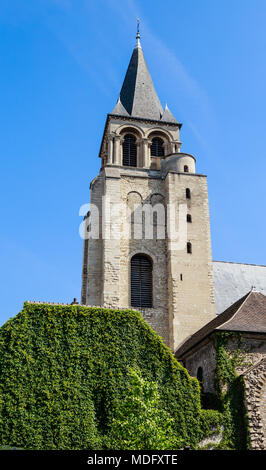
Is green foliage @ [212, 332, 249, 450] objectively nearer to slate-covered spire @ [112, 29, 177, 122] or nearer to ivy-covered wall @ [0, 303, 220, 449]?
ivy-covered wall @ [0, 303, 220, 449]

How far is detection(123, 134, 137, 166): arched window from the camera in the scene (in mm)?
30875

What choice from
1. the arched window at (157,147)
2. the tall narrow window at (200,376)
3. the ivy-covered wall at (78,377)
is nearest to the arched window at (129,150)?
the arched window at (157,147)

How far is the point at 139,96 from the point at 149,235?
33.7 feet

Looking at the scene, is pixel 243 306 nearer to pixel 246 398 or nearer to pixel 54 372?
pixel 246 398

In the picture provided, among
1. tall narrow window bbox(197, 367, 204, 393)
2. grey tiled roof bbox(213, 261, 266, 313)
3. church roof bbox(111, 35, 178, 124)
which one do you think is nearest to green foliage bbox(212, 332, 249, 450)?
tall narrow window bbox(197, 367, 204, 393)

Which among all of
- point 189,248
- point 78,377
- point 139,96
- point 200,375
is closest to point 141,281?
point 189,248

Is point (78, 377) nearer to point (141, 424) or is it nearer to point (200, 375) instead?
point (141, 424)

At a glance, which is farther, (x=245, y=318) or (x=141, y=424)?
(x=245, y=318)

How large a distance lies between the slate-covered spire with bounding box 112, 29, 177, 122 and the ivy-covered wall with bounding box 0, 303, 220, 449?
16237 millimetres

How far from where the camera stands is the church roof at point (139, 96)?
32531 millimetres

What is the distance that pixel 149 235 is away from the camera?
28016 millimetres

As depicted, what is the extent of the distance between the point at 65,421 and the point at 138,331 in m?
4.16

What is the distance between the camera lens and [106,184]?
2825 cm
